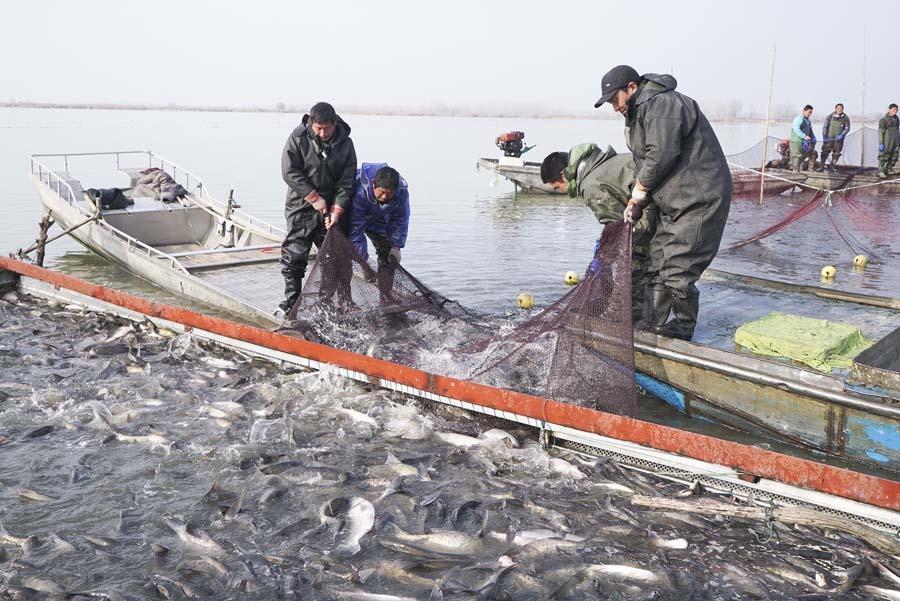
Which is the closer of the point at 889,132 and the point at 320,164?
the point at 320,164

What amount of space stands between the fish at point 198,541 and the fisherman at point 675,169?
4.12m

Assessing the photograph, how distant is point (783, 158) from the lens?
2603cm

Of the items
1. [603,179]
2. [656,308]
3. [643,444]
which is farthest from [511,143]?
[643,444]

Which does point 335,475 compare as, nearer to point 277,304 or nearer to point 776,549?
point 776,549

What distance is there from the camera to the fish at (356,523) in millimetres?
4844

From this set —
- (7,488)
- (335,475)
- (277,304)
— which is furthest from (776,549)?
(277,304)

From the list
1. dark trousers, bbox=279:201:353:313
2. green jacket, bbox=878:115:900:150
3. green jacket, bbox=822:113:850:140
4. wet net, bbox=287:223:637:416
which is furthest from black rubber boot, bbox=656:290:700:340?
green jacket, bbox=822:113:850:140

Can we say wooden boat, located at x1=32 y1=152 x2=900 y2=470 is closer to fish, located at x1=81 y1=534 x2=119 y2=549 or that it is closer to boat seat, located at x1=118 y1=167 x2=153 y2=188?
boat seat, located at x1=118 y1=167 x2=153 y2=188

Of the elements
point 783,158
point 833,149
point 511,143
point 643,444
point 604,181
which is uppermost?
point 511,143

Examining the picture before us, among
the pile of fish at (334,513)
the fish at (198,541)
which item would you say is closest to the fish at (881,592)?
the pile of fish at (334,513)

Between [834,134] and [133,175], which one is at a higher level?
[834,134]

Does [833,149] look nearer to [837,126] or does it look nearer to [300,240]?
[837,126]

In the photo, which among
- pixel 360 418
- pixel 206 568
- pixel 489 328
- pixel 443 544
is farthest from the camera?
pixel 489 328

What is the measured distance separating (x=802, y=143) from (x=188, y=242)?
62.0 ft
